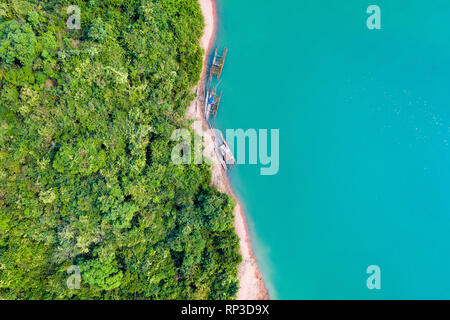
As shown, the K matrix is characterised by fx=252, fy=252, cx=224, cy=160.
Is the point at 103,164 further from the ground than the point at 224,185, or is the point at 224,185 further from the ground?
the point at 103,164

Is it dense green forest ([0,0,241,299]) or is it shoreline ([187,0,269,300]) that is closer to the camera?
dense green forest ([0,0,241,299])

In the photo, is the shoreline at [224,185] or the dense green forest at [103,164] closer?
the dense green forest at [103,164]

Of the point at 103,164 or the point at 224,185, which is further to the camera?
the point at 224,185
